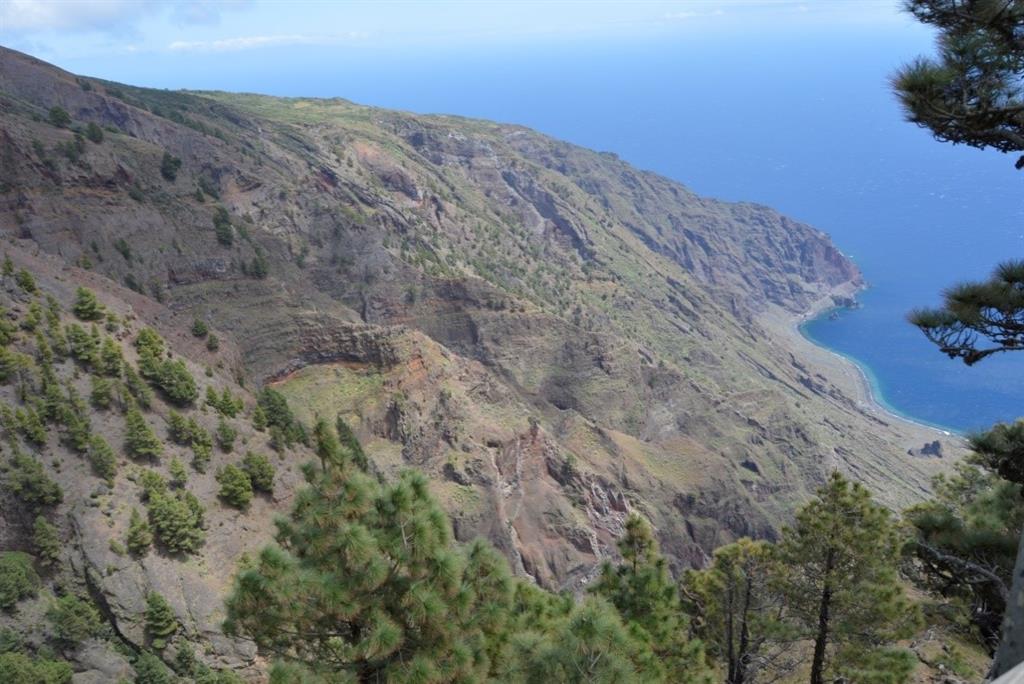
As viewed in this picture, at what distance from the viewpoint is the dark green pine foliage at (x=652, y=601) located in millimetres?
14477

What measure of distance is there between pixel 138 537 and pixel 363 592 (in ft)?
69.7

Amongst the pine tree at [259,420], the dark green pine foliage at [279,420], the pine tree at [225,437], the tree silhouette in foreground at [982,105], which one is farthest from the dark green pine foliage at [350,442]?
the tree silhouette in foreground at [982,105]

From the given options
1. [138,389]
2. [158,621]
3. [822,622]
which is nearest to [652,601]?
[822,622]

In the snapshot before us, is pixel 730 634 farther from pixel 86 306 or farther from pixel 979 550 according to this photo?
pixel 86 306

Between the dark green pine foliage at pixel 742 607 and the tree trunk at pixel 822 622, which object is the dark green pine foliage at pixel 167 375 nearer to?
the dark green pine foliage at pixel 742 607

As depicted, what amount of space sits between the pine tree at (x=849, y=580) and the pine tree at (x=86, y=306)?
34.1 meters

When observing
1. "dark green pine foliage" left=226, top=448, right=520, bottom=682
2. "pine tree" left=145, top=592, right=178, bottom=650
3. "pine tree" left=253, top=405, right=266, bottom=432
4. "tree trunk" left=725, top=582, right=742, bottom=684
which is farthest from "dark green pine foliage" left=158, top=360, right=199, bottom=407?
"tree trunk" left=725, top=582, right=742, bottom=684

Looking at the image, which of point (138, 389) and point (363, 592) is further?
point (138, 389)

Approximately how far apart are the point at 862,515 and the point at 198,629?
24.1 m

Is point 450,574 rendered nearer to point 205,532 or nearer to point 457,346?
point 205,532

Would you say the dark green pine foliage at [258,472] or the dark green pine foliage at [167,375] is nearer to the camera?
the dark green pine foliage at [258,472]

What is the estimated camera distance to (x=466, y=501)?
140 feet

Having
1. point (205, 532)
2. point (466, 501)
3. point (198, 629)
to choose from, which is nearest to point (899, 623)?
point (198, 629)

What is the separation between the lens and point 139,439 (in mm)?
29516
